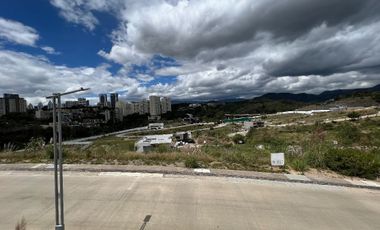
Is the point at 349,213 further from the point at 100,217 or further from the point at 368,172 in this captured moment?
the point at 100,217

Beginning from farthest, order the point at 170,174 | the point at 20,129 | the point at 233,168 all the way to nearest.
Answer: the point at 20,129
the point at 233,168
the point at 170,174

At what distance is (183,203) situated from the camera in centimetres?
822

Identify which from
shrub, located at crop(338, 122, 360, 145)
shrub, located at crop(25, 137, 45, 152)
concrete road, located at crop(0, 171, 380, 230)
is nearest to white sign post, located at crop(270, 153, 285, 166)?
concrete road, located at crop(0, 171, 380, 230)

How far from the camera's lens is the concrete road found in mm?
6953

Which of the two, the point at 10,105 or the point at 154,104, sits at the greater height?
the point at 154,104

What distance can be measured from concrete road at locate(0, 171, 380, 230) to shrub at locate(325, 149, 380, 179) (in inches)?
72.4

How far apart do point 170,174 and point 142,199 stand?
2.98 meters

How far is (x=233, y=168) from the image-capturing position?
40.6ft

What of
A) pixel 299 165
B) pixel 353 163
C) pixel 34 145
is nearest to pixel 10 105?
pixel 34 145

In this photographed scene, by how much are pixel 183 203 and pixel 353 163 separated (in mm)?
7603

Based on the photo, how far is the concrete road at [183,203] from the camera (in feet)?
22.8

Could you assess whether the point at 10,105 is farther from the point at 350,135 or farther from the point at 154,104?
the point at 350,135

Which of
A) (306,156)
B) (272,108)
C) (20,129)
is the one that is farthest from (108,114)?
(306,156)

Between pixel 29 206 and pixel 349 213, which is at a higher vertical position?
pixel 29 206
